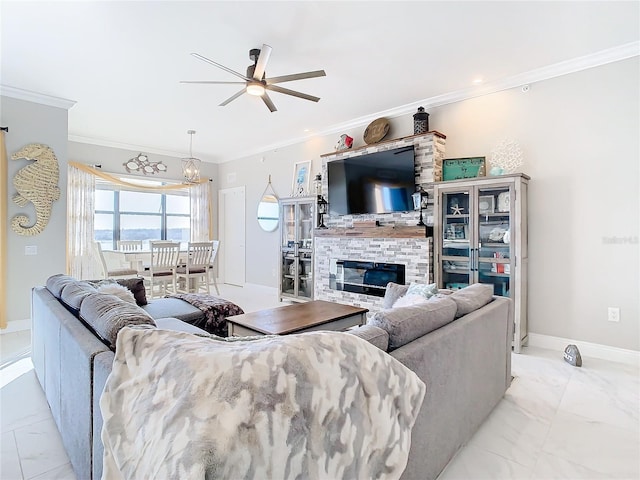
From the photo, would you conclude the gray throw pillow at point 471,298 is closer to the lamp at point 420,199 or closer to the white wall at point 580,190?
the white wall at point 580,190

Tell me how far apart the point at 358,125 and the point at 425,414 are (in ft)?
14.5

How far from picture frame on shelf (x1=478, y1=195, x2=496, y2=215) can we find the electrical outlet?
4.43 ft

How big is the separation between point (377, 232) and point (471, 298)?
97.7 inches

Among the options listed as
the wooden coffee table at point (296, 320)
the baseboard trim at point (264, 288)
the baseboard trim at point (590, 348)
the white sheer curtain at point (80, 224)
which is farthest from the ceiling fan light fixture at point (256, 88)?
the white sheer curtain at point (80, 224)

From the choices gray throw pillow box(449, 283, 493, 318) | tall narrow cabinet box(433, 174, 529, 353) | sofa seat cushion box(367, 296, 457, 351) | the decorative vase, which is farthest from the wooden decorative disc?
sofa seat cushion box(367, 296, 457, 351)

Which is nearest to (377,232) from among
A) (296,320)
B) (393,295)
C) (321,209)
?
(321,209)

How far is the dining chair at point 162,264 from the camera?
16.6 ft

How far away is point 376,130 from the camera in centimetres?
475

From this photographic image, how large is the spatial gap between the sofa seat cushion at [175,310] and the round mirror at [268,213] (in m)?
3.35

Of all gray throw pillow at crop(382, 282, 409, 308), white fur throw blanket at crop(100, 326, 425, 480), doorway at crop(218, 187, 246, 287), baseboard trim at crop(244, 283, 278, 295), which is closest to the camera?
white fur throw blanket at crop(100, 326, 425, 480)

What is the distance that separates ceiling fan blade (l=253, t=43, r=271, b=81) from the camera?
8.63 feet

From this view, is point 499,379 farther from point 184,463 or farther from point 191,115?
point 191,115

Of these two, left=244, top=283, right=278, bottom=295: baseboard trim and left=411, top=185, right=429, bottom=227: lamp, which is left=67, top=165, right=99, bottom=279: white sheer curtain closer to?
left=244, top=283, right=278, bottom=295: baseboard trim

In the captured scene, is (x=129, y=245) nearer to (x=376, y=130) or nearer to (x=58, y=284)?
(x=58, y=284)
